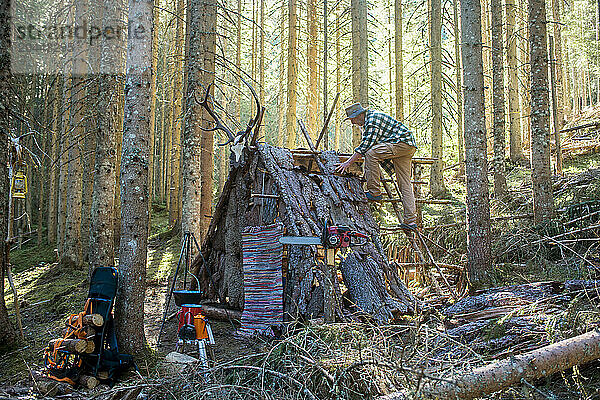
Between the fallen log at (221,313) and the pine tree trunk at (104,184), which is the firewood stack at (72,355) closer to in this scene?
the fallen log at (221,313)

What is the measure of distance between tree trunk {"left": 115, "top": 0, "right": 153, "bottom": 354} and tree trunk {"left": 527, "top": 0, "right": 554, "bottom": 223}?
6.82m

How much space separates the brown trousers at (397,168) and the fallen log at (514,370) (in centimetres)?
412

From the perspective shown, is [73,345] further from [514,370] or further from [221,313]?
[514,370]

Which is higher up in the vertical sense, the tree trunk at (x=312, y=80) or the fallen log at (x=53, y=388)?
the tree trunk at (x=312, y=80)

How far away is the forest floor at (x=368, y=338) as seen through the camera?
9.50 ft

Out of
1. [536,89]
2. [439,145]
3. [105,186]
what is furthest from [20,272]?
[536,89]

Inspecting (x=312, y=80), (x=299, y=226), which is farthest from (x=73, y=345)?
(x=312, y=80)

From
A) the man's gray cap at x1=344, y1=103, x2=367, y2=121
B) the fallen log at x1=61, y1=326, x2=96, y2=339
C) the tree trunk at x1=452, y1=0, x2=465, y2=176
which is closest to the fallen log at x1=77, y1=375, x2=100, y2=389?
the fallen log at x1=61, y1=326, x2=96, y2=339

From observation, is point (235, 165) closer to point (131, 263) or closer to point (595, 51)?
point (131, 263)

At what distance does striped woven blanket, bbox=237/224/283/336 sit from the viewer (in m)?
5.65

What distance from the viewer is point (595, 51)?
90.8 ft

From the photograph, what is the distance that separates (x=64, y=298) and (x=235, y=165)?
13.8 feet

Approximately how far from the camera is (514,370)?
8.34 ft

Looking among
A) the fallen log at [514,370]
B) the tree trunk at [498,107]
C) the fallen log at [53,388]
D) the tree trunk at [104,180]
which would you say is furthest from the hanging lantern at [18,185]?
the tree trunk at [498,107]
